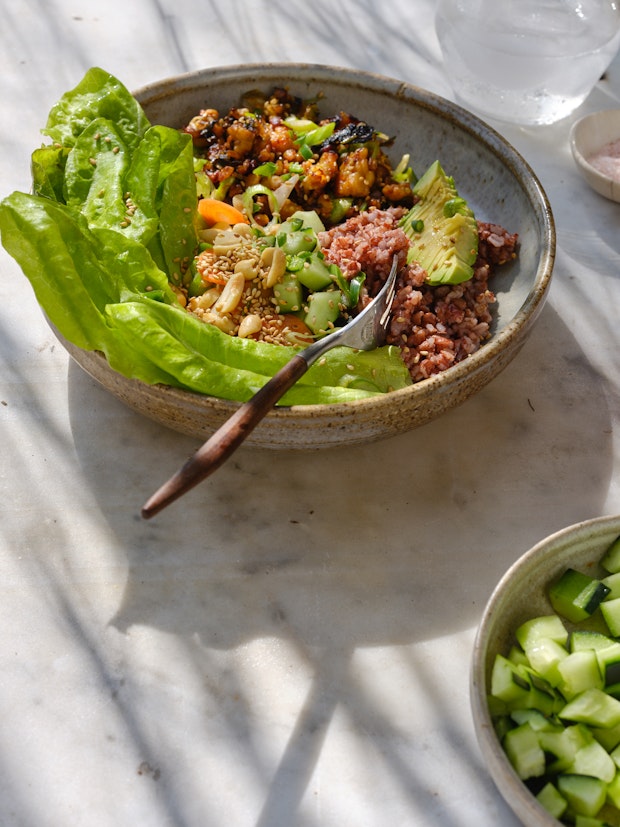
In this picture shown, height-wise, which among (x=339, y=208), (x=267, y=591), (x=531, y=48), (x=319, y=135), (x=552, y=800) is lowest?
(x=267, y=591)

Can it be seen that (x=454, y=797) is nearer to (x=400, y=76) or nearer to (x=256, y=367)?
(x=256, y=367)

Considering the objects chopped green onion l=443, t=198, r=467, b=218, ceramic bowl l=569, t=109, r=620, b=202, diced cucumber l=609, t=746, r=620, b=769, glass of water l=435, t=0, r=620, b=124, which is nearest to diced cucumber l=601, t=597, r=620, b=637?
diced cucumber l=609, t=746, r=620, b=769

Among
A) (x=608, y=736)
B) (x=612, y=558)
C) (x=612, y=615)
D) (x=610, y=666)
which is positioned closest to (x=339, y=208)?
(x=612, y=558)

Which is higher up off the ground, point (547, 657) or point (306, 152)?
point (306, 152)

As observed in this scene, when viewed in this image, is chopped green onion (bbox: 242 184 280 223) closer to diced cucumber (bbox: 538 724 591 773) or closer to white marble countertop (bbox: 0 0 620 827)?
white marble countertop (bbox: 0 0 620 827)

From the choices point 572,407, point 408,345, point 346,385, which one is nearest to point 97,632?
point 346,385

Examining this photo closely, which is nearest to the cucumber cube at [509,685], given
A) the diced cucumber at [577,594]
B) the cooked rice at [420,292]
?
the diced cucumber at [577,594]

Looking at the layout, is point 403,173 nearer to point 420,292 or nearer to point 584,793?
→ point 420,292

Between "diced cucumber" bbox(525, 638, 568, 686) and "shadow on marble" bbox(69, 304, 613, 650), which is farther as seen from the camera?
"shadow on marble" bbox(69, 304, 613, 650)

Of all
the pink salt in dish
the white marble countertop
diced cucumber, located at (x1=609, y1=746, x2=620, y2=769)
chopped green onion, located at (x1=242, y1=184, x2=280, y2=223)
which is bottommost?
the white marble countertop
